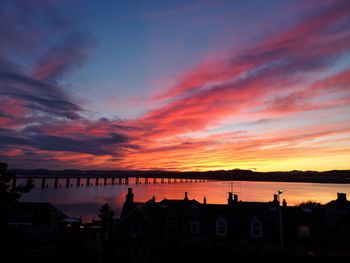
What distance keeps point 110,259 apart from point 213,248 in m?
7.32

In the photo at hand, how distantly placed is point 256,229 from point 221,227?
409cm

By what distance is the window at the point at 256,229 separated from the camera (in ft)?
114

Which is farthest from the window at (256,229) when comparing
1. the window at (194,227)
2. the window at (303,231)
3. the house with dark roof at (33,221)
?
the house with dark roof at (33,221)

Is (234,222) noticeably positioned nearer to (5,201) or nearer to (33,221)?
(5,201)

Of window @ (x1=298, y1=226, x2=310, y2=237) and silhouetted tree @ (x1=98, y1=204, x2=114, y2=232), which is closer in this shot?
window @ (x1=298, y1=226, x2=310, y2=237)

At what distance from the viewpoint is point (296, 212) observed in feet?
117

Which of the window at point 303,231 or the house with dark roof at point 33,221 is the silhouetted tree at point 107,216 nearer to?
the house with dark roof at point 33,221

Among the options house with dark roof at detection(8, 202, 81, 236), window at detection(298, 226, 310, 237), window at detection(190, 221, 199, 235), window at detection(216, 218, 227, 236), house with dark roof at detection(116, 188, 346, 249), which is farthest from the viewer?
house with dark roof at detection(8, 202, 81, 236)

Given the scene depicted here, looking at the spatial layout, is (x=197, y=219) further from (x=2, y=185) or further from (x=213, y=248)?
(x=2, y=185)

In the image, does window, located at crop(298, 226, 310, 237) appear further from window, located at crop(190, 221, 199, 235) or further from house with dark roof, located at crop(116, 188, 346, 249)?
window, located at crop(190, 221, 199, 235)

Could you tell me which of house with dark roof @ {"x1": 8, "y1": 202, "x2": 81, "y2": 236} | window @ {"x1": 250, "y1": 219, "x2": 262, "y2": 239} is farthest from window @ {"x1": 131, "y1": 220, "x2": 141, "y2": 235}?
house with dark roof @ {"x1": 8, "y1": 202, "x2": 81, "y2": 236}

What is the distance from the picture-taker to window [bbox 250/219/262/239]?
34.7m

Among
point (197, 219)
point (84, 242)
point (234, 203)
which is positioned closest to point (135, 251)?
point (84, 242)

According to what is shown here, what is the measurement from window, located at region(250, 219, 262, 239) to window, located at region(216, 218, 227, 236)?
314 cm
